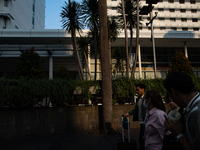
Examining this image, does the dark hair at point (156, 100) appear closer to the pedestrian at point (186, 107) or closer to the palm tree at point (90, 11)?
the pedestrian at point (186, 107)

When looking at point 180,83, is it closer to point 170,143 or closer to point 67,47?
point 170,143

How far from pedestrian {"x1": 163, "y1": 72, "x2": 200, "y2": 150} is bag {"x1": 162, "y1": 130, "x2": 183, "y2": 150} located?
0.61m

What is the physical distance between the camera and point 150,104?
249cm

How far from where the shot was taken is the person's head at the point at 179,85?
1328 mm

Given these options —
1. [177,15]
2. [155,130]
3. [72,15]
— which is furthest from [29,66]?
[177,15]

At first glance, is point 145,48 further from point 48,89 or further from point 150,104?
point 150,104

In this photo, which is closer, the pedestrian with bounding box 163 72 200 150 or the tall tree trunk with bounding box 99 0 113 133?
the pedestrian with bounding box 163 72 200 150

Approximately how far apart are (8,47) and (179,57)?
49.7ft

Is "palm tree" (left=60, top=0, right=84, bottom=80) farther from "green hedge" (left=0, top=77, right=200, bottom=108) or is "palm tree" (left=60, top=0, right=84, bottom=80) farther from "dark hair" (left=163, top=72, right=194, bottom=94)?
"dark hair" (left=163, top=72, right=194, bottom=94)

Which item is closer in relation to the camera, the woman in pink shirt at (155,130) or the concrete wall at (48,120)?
the woman in pink shirt at (155,130)

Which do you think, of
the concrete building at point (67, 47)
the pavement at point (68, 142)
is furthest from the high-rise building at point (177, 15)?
the pavement at point (68, 142)

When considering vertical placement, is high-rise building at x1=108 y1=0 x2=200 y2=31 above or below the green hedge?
above

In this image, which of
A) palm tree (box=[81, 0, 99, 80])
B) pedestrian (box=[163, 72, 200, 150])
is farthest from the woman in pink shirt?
palm tree (box=[81, 0, 99, 80])

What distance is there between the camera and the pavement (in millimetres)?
5152
